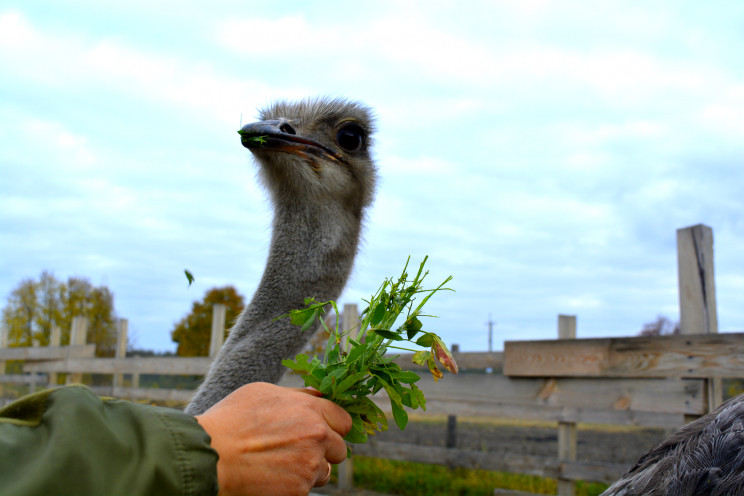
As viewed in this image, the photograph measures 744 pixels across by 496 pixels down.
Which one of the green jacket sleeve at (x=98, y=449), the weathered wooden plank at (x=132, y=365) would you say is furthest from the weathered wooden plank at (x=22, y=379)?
the green jacket sleeve at (x=98, y=449)

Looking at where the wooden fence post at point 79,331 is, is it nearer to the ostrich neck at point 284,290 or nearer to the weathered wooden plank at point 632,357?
the weathered wooden plank at point 632,357

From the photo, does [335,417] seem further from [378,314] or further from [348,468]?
[348,468]

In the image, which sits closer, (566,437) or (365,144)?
(365,144)

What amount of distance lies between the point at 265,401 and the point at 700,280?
10.5 feet

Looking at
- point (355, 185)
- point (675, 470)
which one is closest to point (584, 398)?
point (355, 185)

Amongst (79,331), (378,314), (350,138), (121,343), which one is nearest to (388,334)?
(378,314)

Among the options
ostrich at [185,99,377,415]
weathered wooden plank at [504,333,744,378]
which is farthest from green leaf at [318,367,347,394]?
weathered wooden plank at [504,333,744,378]

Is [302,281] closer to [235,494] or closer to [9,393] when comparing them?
[235,494]

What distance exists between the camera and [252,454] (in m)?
1.24

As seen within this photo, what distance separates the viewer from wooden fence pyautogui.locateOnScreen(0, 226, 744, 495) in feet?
11.7

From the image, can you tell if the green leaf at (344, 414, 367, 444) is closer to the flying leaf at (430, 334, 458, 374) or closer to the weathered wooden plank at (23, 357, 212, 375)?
the flying leaf at (430, 334, 458, 374)

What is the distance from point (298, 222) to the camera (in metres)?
2.98

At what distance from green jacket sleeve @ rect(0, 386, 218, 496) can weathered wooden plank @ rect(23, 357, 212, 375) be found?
502cm

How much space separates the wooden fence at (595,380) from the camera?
11.7 feet
